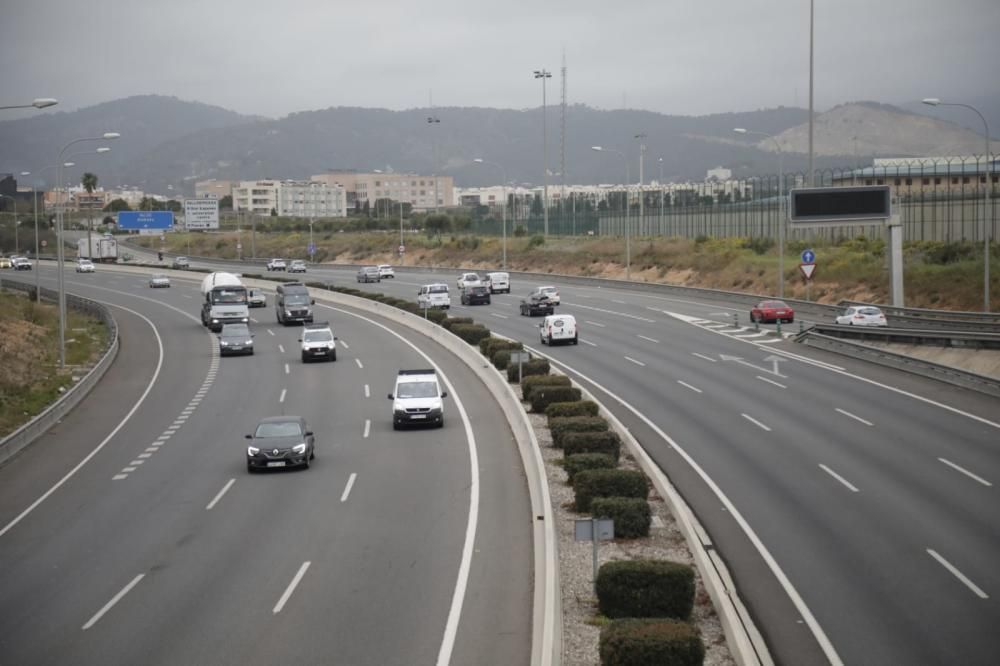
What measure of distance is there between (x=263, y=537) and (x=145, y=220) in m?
110

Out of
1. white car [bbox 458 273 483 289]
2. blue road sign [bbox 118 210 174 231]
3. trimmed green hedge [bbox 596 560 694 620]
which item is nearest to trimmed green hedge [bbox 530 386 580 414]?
trimmed green hedge [bbox 596 560 694 620]

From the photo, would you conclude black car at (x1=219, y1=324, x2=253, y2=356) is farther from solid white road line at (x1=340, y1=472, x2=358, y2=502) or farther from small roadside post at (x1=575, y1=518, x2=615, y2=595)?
small roadside post at (x1=575, y1=518, x2=615, y2=595)

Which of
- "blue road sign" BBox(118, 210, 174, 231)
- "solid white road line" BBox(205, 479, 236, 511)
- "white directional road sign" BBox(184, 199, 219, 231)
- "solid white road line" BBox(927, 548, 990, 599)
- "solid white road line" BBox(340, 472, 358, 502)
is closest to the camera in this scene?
"solid white road line" BBox(927, 548, 990, 599)

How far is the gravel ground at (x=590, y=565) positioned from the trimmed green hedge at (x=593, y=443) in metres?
0.51

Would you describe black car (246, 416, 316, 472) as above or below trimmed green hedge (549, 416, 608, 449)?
below

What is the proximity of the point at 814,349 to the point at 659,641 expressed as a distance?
36429 mm

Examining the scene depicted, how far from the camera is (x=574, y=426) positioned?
27781 millimetres

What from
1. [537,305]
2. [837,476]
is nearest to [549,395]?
[837,476]

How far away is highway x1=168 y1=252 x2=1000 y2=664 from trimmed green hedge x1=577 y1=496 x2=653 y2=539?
157 centimetres

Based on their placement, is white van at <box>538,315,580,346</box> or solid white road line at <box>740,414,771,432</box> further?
white van at <box>538,315,580,346</box>

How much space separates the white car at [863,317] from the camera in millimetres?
51000

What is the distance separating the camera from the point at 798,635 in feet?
Result: 51.2

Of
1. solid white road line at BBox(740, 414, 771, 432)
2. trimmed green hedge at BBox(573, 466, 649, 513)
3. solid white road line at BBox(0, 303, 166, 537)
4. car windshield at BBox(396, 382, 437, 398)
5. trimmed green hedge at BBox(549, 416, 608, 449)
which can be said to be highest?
car windshield at BBox(396, 382, 437, 398)

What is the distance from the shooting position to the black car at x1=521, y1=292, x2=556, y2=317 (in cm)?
6438
